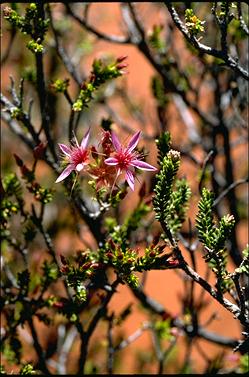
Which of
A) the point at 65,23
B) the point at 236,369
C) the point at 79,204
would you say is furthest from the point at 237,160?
the point at 79,204

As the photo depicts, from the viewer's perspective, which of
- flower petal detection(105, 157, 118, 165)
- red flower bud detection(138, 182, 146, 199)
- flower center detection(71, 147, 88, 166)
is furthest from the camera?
red flower bud detection(138, 182, 146, 199)

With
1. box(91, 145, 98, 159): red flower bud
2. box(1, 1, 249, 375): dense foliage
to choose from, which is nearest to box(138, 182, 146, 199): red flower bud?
box(1, 1, 249, 375): dense foliage

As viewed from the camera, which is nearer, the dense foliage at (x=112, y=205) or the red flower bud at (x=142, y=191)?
the dense foliage at (x=112, y=205)

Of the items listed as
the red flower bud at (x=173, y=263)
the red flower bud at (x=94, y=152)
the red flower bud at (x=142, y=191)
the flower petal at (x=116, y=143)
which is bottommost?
the red flower bud at (x=173, y=263)

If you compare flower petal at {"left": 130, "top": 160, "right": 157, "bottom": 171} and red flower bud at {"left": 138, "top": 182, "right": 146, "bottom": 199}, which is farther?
red flower bud at {"left": 138, "top": 182, "right": 146, "bottom": 199}

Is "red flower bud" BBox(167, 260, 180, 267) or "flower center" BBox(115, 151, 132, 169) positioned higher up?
"flower center" BBox(115, 151, 132, 169)

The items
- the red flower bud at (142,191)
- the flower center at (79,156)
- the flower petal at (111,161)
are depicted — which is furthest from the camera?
the red flower bud at (142,191)

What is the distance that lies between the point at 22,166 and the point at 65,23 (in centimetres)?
205

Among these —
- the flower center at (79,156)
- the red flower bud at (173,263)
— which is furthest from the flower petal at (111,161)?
the red flower bud at (173,263)

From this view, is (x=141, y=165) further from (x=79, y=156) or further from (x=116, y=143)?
(x=79, y=156)

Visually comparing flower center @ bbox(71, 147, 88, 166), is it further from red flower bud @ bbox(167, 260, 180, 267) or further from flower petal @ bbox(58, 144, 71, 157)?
red flower bud @ bbox(167, 260, 180, 267)

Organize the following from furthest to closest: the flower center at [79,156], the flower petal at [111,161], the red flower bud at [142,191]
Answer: the red flower bud at [142,191] < the flower center at [79,156] < the flower petal at [111,161]

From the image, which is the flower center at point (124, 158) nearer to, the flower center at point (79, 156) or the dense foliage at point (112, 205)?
the dense foliage at point (112, 205)

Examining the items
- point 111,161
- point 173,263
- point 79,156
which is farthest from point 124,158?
point 173,263
